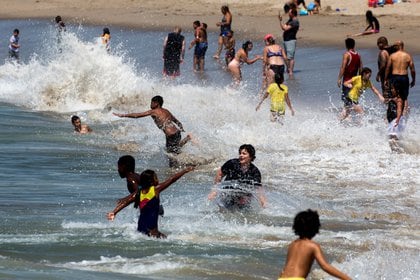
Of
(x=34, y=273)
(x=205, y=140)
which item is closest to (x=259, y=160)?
(x=205, y=140)

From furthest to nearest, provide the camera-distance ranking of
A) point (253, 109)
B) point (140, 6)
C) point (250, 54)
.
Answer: point (140, 6) < point (250, 54) < point (253, 109)

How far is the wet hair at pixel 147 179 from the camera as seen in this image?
9.03m

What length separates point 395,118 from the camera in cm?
1532

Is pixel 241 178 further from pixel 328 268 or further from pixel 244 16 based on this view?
pixel 244 16

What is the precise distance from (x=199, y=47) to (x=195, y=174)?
12125 millimetres

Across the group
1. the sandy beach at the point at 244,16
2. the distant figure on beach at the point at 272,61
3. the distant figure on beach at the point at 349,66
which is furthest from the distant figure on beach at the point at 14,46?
the distant figure on beach at the point at 349,66

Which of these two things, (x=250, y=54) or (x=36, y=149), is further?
(x=250, y=54)

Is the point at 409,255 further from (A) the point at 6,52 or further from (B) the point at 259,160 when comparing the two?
(A) the point at 6,52

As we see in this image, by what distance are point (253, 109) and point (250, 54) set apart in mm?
7701

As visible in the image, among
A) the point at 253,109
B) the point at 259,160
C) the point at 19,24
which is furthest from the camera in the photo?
the point at 19,24

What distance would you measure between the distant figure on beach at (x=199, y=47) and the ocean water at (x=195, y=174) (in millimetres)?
→ 332

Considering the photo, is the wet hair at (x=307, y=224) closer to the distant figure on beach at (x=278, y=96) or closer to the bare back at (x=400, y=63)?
the bare back at (x=400, y=63)

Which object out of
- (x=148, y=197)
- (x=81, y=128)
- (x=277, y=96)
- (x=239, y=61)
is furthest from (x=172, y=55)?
(x=148, y=197)

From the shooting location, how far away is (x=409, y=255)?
895cm
